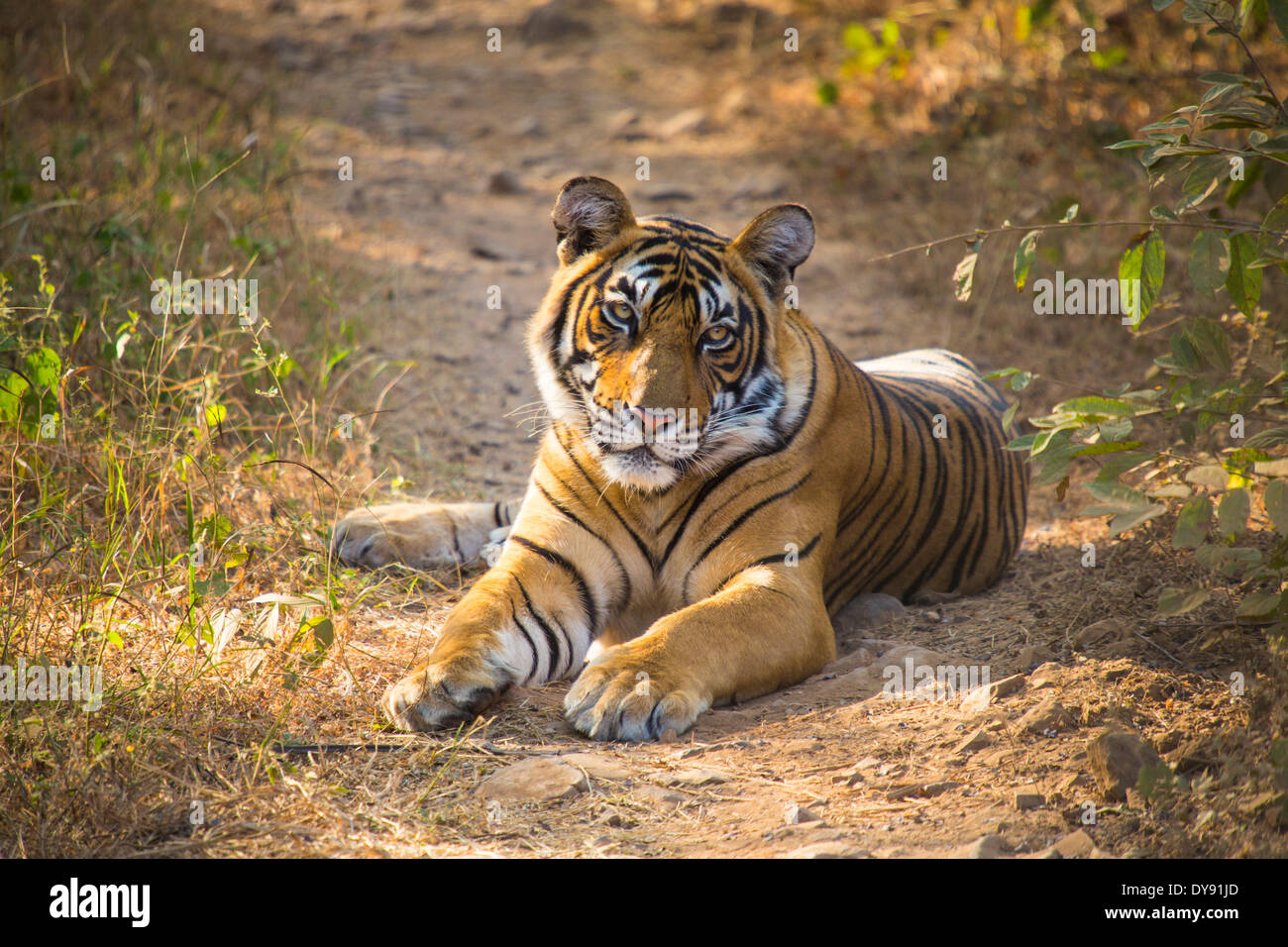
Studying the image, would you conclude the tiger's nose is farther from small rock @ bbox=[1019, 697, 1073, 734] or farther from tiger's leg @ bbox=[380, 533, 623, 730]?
small rock @ bbox=[1019, 697, 1073, 734]

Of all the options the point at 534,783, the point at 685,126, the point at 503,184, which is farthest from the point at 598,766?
the point at 685,126

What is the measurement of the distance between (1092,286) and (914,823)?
4618 mm

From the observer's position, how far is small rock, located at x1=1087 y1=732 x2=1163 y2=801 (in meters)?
2.38

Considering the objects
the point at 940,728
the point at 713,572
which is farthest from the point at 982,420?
the point at 940,728

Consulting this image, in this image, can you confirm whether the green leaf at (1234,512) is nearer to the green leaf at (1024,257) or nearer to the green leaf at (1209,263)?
the green leaf at (1209,263)

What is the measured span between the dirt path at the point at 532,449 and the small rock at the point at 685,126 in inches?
1.1

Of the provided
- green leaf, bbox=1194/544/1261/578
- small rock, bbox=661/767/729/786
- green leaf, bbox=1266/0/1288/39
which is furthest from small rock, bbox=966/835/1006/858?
green leaf, bbox=1266/0/1288/39

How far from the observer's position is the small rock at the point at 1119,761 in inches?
93.5

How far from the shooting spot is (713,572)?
3.34 metres

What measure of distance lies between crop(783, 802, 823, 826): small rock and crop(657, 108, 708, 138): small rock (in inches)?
294

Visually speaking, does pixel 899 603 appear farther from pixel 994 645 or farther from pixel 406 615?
pixel 406 615

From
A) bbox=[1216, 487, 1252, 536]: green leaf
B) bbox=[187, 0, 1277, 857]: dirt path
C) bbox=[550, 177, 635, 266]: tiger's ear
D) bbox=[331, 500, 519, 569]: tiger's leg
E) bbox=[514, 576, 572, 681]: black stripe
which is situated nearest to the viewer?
bbox=[1216, 487, 1252, 536]: green leaf

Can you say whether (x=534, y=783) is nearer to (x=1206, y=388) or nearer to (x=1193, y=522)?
(x=1193, y=522)

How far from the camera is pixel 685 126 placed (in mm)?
9203
